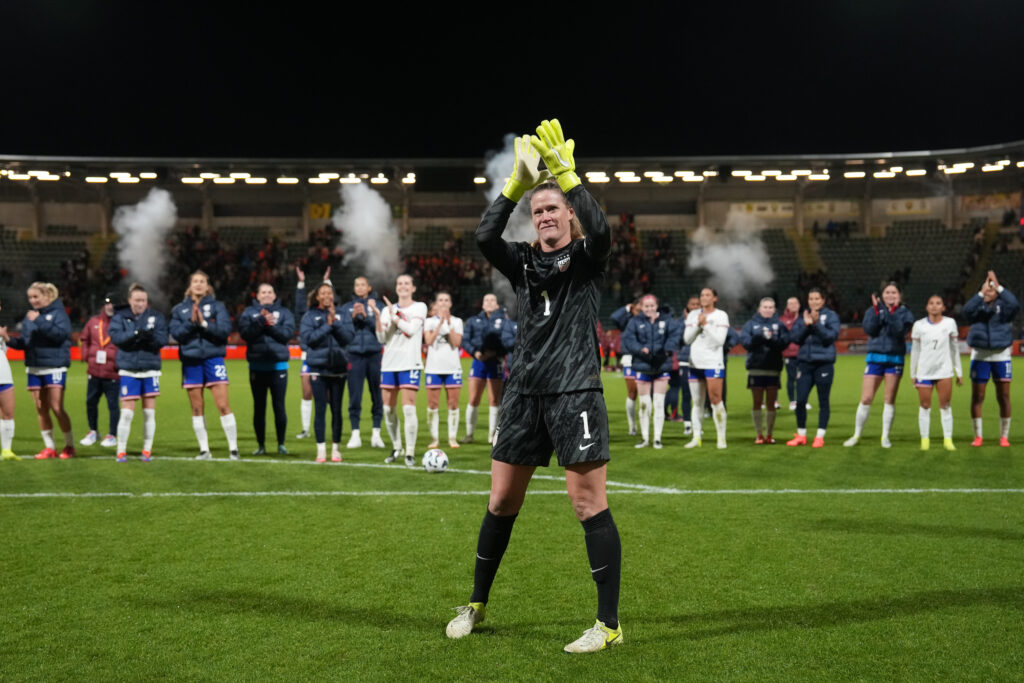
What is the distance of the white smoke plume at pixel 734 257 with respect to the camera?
4212 centimetres

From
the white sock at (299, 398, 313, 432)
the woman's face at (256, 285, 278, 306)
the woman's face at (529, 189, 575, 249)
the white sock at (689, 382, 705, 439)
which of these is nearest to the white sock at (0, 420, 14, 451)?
the woman's face at (256, 285, 278, 306)

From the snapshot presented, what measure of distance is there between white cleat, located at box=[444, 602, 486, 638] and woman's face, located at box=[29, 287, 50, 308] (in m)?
8.39

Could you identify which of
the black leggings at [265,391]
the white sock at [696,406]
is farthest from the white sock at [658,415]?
the black leggings at [265,391]

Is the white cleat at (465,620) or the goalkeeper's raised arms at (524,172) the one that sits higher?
the goalkeeper's raised arms at (524,172)

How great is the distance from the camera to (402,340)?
412 inches

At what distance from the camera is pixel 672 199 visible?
149 ft

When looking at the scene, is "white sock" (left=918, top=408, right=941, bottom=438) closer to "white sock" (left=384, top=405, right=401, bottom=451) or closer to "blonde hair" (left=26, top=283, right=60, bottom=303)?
"white sock" (left=384, top=405, right=401, bottom=451)

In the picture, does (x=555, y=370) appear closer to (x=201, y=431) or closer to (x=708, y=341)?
(x=201, y=431)

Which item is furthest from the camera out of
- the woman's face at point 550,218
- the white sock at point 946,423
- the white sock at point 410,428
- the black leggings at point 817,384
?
the black leggings at point 817,384

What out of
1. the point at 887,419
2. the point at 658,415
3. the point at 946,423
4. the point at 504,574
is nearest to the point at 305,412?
the point at 658,415

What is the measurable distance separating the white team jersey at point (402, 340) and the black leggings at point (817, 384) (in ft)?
17.8

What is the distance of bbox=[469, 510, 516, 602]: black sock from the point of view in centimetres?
447

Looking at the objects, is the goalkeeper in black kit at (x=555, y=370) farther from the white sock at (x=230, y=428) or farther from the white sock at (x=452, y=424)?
the white sock at (x=452, y=424)

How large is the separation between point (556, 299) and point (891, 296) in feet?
28.1
